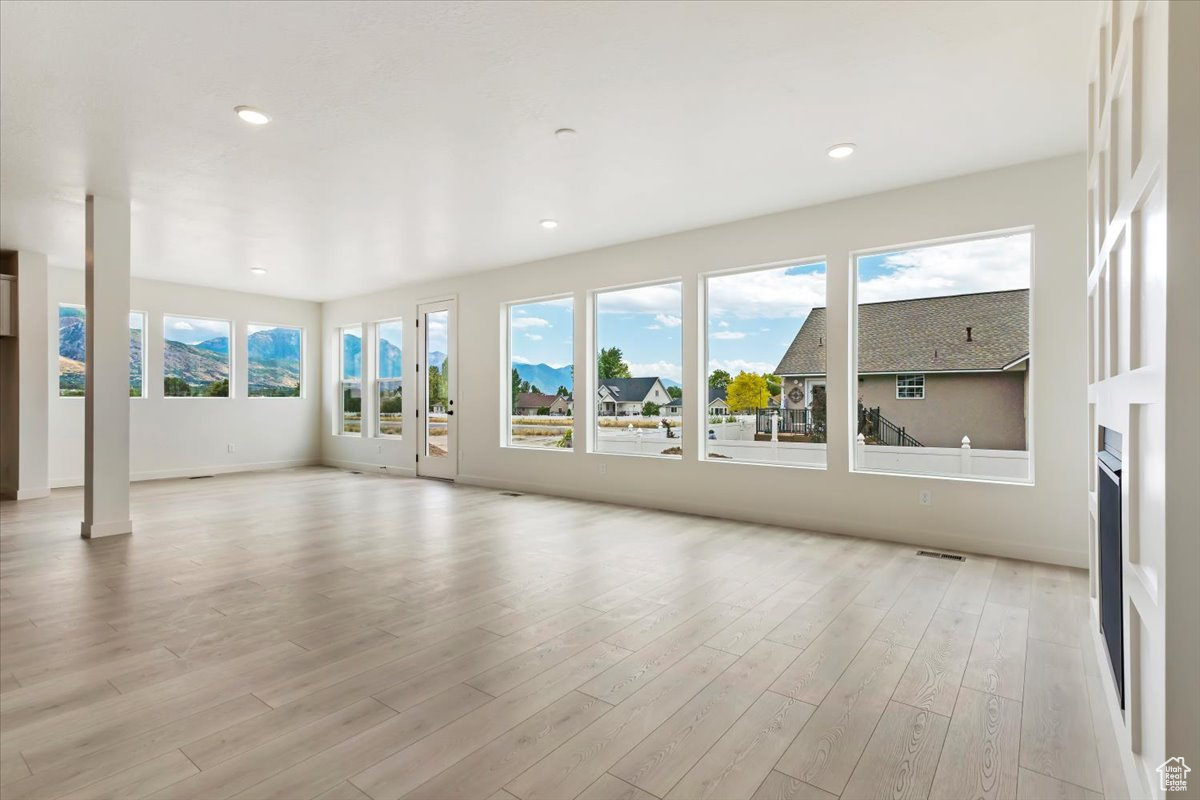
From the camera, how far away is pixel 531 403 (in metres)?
7.16

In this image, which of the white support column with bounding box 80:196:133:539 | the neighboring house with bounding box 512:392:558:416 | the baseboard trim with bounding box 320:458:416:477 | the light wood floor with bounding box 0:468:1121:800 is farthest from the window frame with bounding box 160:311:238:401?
the neighboring house with bounding box 512:392:558:416

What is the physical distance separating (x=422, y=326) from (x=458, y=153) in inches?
185

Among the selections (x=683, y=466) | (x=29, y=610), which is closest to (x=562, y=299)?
(x=683, y=466)

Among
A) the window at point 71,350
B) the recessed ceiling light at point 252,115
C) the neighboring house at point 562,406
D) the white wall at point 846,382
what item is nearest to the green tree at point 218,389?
the window at point 71,350

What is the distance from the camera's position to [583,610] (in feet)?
10.1

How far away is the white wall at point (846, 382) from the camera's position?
12.8 ft

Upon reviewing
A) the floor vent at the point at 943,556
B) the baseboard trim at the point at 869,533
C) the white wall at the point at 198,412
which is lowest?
the floor vent at the point at 943,556

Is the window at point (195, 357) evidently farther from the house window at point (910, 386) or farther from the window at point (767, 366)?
the house window at point (910, 386)

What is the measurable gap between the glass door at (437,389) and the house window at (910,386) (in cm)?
523

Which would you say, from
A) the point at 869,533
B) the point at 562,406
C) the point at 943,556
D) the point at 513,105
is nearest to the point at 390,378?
the point at 562,406

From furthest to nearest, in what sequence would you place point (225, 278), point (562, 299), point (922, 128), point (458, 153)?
point (225, 278) < point (562, 299) < point (458, 153) < point (922, 128)

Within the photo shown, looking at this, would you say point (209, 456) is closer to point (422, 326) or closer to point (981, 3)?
point (422, 326)

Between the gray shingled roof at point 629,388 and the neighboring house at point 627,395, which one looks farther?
the gray shingled roof at point 629,388

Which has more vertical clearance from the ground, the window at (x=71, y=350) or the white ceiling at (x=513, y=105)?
the white ceiling at (x=513, y=105)
